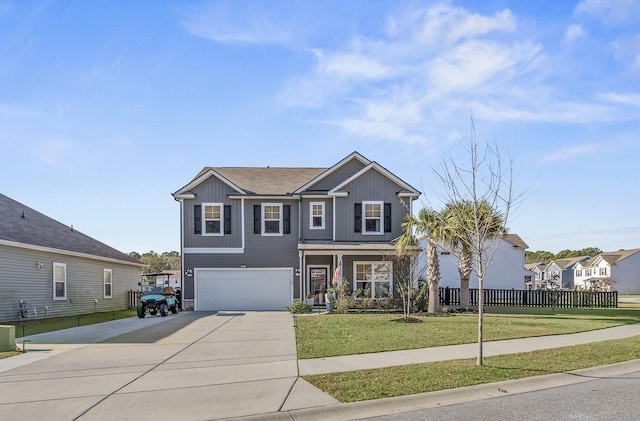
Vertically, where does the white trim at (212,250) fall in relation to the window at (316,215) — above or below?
below

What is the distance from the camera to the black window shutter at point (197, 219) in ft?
83.9

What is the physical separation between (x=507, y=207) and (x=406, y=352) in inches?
149

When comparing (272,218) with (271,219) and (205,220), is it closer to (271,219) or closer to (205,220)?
(271,219)

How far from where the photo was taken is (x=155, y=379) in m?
8.30

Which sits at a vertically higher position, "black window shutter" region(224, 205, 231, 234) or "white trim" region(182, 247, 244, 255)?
"black window shutter" region(224, 205, 231, 234)

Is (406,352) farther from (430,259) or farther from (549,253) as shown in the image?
(549,253)

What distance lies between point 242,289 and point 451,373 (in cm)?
1819

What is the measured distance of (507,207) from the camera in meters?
9.71

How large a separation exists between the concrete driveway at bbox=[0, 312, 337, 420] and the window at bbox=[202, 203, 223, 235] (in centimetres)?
1178

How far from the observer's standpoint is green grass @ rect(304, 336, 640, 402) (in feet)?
24.1

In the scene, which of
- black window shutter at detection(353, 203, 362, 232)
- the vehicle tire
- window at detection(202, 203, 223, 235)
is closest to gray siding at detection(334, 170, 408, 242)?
black window shutter at detection(353, 203, 362, 232)

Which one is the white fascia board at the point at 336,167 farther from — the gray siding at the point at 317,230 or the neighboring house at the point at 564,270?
the neighboring house at the point at 564,270

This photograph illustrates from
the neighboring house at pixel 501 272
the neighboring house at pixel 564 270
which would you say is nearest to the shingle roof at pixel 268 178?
the neighboring house at pixel 501 272

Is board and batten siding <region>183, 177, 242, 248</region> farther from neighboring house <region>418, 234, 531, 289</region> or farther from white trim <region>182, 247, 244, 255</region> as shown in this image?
neighboring house <region>418, 234, 531, 289</region>
